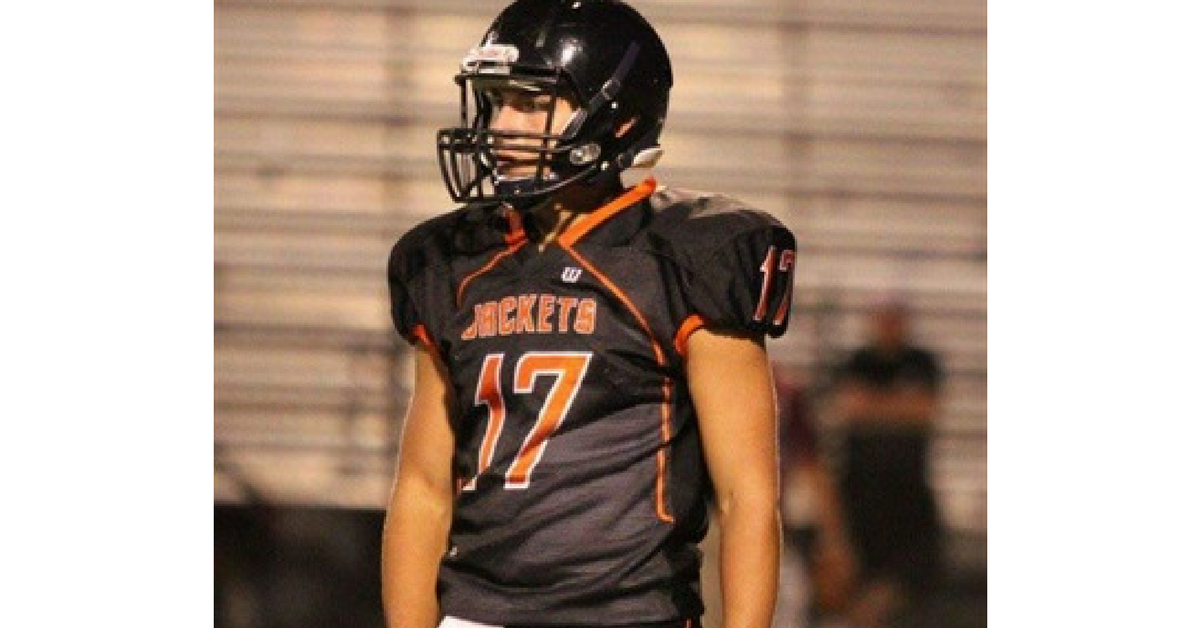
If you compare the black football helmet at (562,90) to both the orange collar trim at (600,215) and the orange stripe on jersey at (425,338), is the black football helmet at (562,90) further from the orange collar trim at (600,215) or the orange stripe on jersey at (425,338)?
the orange stripe on jersey at (425,338)

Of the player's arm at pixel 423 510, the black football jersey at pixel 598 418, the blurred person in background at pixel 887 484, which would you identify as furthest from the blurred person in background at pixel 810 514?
the black football jersey at pixel 598 418

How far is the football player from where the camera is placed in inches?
104

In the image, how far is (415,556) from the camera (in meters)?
2.88

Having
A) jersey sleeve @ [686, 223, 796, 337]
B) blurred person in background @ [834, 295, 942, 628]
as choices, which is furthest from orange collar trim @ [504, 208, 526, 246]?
blurred person in background @ [834, 295, 942, 628]

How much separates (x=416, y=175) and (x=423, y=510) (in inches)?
128

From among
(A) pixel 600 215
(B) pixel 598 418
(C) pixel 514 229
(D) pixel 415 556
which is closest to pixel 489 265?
(C) pixel 514 229

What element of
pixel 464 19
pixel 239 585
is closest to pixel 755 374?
pixel 464 19

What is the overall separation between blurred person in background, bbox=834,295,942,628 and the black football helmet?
346cm

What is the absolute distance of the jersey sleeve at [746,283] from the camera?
2656mm

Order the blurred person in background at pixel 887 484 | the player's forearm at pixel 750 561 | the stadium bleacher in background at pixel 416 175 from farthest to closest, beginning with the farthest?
the blurred person in background at pixel 887 484, the stadium bleacher in background at pixel 416 175, the player's forearm at pixel 750 561

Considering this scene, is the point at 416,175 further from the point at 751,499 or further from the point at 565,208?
the point at 751,499

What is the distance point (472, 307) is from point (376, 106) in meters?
3.37

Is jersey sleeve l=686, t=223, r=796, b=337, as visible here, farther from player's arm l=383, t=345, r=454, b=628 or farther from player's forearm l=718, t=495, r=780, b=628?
player's arm l=383, t=345, r=454, b=628

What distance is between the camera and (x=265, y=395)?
6164 millimetres
